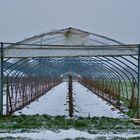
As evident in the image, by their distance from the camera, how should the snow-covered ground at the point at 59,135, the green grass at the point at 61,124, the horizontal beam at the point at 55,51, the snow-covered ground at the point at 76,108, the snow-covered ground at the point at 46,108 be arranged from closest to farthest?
the snow-covered ground at the point at 59,135 → the green grass at the point at 61,124 → the horizontal beam at the point at 55,51 → the snow-covered ground at the point at 76,108 → the snow-covered ground at the point at 46,108

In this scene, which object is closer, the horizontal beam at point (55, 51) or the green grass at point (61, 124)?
the green grass at point (61, 124)

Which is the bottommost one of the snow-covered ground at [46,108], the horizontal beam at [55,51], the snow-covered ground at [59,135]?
the snow-covered ground at [46,108]

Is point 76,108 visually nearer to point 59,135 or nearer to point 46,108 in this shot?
point 46,108

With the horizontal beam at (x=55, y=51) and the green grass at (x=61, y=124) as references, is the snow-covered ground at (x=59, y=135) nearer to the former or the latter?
the green grass at (x=61, y=124)

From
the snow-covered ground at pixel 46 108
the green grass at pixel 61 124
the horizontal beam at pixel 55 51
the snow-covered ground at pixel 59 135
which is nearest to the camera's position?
the snow-covered ground at pixel 59 135

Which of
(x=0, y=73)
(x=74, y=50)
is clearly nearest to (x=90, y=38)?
(x=74, y=50)

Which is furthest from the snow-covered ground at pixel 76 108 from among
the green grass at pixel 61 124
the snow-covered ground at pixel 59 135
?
the snow-covered ground at pixel 59 135

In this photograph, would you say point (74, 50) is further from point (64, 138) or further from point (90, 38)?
point (64, 138)

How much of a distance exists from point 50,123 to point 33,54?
8.84 feet

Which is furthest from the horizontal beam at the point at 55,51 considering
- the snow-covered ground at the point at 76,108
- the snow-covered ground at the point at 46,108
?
the snow-covered ground at the point at 46,108

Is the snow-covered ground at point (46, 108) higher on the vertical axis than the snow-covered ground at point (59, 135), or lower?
lower

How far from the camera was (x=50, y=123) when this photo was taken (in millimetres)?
10406

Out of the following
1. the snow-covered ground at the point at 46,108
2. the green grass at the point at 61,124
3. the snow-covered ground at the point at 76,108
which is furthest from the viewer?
the snow-covered ground at the point at 46,108

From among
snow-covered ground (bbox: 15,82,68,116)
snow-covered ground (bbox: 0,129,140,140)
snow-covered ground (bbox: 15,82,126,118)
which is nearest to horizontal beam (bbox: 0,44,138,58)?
snow-covered ground (bbox: 15,82,126,118)
